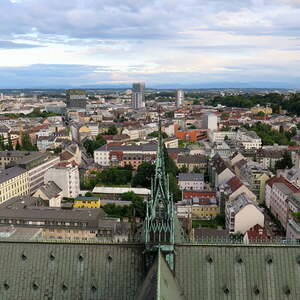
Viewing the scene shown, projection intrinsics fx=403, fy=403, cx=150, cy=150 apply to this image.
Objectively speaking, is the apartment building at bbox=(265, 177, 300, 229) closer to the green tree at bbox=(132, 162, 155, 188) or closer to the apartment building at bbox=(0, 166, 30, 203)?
the green tree at bbox=(132, 162, 155, 188)

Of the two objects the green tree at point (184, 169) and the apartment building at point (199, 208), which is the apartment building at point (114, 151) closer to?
the green tree at point (184, 169)

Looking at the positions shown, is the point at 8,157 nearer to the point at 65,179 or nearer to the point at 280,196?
the point at 65,179

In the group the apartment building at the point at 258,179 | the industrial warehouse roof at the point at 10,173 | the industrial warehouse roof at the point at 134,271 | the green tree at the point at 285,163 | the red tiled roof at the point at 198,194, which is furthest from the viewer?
the green tree at the point at 285,163

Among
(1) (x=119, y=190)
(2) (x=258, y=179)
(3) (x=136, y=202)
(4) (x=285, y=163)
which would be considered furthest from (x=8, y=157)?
(4) (x=285, y=163)

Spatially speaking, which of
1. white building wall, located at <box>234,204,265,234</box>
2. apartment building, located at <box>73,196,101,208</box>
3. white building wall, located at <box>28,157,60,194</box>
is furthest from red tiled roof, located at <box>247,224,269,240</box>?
white building wall, located at <box>28,157,60,194</box>

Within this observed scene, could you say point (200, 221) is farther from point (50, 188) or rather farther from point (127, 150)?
point (127, 150)

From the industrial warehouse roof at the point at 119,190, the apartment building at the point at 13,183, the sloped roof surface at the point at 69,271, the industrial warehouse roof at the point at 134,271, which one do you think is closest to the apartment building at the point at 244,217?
the industrial warehouse roof at the point at 119,190
